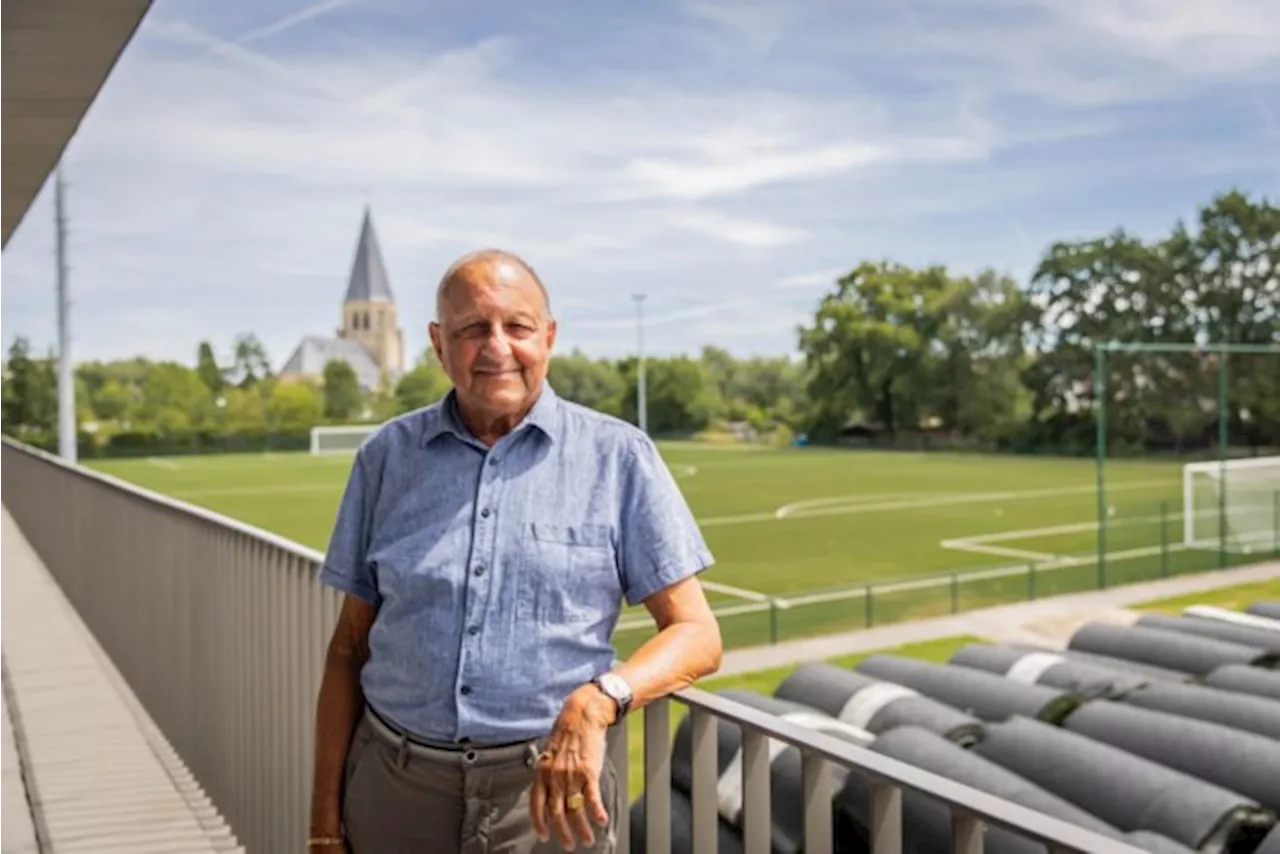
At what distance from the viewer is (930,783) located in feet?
4.50

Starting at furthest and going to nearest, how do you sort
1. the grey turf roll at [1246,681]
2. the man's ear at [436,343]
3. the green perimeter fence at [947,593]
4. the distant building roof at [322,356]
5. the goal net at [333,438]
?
1. the distant building roof at [322,356]
2. the goal net at [333,438]
3. the green perimeter fence at [947,593]
4. the grey turf roll at [1246,681]
5. the man's ear at [436,343]

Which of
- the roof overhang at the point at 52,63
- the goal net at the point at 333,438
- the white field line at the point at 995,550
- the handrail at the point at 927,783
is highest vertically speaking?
the roof overhang at the point at 52,63

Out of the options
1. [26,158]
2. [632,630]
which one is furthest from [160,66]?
[26,158]

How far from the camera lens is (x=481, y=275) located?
1663 millimetres

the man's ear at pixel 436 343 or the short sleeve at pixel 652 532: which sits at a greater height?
the man's ear at pixel 436 343

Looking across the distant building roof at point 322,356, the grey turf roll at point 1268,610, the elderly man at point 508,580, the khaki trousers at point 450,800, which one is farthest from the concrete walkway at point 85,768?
the distant building roof at point 322,356

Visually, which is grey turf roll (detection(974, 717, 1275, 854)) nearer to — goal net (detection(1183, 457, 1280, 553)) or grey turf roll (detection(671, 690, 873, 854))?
grey turf roll (detection(671, 690, 873, 854))

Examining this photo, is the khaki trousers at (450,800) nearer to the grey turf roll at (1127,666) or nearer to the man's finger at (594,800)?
the man's finger at (594,800)

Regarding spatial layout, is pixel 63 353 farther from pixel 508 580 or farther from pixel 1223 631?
pixel 508 580

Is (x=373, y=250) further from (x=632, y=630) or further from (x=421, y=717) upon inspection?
(x=421, y=717)

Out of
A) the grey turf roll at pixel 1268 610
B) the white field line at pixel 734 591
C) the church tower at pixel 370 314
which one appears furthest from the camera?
the church tower at pixel 370 314

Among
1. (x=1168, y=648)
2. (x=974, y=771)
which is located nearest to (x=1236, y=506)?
(x=1168, y=648)

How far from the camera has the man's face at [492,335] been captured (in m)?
1.66

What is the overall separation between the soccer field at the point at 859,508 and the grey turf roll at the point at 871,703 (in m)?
20.7
